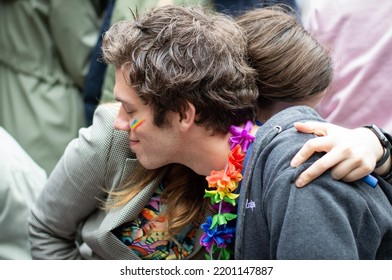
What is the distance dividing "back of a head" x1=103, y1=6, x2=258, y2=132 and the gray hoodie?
0.50ft

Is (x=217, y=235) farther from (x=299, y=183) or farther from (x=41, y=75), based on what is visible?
(x=41, y=75)

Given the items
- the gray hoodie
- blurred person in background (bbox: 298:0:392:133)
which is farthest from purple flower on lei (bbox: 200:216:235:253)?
blurred person in background (bbox: 298:0:392:133)

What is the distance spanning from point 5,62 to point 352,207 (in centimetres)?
195

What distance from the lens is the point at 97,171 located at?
2.01 meters

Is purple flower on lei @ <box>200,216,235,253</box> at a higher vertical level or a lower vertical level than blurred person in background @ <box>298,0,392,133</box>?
lower

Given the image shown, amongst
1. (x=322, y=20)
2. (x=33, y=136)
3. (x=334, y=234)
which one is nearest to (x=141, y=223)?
(x=334, y=234)

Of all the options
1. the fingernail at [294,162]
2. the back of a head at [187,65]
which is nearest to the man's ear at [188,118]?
the back of a head at [187,65]

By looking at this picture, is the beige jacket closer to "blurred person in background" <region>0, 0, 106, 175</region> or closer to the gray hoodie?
the gray hoodie

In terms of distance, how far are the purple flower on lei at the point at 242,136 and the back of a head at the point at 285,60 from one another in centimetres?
15

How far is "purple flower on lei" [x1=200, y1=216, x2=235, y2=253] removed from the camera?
183 cm

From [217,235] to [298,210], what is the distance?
337 millimetres

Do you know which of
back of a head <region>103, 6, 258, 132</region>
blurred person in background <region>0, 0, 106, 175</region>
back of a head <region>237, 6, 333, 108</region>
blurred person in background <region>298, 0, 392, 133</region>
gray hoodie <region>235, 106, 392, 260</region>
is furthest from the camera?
blurred person in background <region>0, 0, 106, 175</region>

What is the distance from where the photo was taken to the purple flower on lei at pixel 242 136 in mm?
1830

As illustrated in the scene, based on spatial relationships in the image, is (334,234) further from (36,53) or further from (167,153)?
(36,53)
